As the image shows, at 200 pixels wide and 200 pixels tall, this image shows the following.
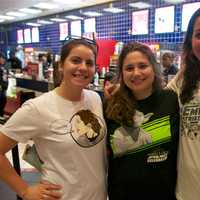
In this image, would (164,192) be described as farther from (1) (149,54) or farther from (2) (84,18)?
(2) (84,18)

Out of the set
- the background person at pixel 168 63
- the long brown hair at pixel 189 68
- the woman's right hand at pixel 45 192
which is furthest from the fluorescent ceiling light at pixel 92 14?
the woman's right hand at pixel 45 192

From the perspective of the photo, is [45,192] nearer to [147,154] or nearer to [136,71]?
[147,154]

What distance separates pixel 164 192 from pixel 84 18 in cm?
1198

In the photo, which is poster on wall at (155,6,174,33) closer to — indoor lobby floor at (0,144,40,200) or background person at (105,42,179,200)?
indoor lobby floor at (0,144,40,200)

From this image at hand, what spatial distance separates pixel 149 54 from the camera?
4.91 feet

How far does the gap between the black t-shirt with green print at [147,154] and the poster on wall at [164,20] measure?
26.3ft

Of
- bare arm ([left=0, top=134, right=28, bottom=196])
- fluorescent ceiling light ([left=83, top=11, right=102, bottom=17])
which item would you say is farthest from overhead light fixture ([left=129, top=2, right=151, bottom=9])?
bare arm ([left=0, top=134, right=28, bottom=196])

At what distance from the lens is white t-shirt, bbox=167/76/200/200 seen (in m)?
1.29

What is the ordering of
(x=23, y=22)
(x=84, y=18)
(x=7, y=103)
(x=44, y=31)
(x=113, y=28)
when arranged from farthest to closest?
(x=23, y=22), (x=44, y=31), (x=84, y=18), (x=113, y=28), (x=7, y=103)

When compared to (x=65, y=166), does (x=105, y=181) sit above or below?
below

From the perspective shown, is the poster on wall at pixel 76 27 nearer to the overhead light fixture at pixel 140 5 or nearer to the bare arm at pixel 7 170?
the overhead light fixture at pixel 140 5

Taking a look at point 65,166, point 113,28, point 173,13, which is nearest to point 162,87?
point 65,166

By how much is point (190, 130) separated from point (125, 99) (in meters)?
0.34

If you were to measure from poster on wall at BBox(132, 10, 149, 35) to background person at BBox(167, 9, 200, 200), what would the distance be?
871 cm
